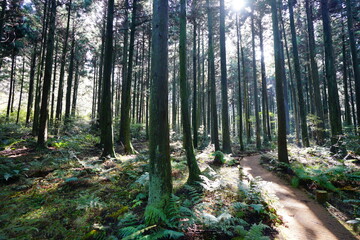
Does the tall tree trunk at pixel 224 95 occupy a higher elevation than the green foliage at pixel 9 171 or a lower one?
higher

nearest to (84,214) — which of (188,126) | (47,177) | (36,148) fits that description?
(47,177)

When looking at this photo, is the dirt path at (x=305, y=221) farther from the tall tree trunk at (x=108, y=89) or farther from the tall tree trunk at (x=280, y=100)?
the tall tree trunk at (x=108, y=89)

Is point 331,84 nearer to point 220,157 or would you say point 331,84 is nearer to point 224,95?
point 224,95

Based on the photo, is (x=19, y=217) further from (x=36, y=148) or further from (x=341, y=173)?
(x=341, y=173)

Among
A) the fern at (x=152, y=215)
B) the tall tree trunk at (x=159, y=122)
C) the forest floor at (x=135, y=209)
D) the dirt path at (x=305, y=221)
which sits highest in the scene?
the tall tree trunk at (x=159, y=122)

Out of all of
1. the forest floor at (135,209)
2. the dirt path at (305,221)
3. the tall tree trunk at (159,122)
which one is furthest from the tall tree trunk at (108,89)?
the dirt path at (305,221)

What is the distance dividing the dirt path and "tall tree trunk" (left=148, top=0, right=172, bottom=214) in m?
2.60

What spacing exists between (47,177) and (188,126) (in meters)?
5.62

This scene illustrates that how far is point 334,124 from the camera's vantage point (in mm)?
9234

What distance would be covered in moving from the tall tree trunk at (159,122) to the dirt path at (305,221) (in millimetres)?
2602

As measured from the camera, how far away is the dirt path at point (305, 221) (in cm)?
346

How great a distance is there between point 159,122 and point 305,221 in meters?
4.28

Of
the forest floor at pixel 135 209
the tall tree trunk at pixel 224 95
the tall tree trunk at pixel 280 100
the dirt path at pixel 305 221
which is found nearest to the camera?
the forest floor at pixel 135 209

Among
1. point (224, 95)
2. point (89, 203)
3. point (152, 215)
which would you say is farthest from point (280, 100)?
point (89, 203)
